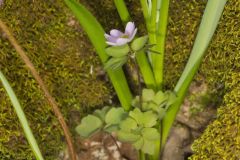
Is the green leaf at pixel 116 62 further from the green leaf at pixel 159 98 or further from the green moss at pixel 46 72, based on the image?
the green moss at pixel 46 72

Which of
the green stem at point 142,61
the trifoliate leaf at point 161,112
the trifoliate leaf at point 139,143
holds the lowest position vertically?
the trifoliate leaf at point 139,143

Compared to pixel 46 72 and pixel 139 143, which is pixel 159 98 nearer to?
pixel 139 143

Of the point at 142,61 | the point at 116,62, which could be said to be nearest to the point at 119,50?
the point at 116,62

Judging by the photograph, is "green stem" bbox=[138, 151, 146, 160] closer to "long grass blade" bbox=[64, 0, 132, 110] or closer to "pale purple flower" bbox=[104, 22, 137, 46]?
"long grass blade" bbox=[64, 0, 132, 110]

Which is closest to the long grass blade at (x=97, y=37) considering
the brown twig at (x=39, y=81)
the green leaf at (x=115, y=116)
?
the green leaf at (x=115, y=116)

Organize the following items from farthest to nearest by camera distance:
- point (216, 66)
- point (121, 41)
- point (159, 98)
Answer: point (216, 66)
point (159, 98)
point (121, 41)

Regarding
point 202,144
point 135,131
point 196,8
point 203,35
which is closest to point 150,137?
point 135,131

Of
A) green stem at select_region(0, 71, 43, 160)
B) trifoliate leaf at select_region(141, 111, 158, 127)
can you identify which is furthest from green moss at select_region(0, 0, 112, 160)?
trifoliate leaf at select_region(141, 111, 158, 127)
